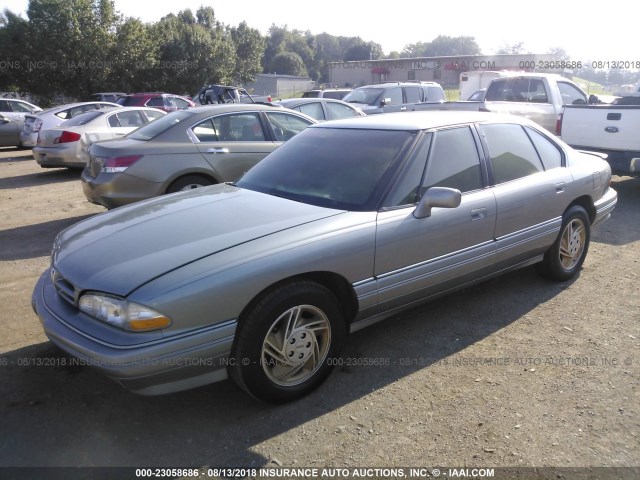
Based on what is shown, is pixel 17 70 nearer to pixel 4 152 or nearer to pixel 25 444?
pixel 4 152

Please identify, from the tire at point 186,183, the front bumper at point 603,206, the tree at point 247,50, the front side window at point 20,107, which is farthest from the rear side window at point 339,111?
the tree at point 247,50

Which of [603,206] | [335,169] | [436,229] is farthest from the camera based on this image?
[603,206]

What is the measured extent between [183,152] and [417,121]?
3.45 m

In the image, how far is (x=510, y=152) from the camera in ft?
14.4

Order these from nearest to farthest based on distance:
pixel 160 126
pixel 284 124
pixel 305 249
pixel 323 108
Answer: pixel 305 249
pixel 160 126
pixel 284 124
pixel 323 108

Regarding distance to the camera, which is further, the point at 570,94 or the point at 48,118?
the point at 48,118

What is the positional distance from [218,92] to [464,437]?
16865 millimetres

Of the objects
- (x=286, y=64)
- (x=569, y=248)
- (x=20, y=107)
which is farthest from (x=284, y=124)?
(x=286, y=64)

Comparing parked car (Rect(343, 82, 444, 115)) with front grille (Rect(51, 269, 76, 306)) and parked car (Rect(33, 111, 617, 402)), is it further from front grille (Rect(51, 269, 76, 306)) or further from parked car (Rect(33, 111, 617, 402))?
front grille (Rect(51, 269, 76, 306))

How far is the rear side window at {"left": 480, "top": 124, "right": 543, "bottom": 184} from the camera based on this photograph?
4.25 metres

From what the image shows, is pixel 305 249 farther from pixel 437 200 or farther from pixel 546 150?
pixel 546 150

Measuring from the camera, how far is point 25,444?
111 inches

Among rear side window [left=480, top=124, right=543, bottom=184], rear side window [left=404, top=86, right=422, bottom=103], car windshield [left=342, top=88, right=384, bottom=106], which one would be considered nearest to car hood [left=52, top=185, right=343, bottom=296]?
rear side window [left=480, top=124, right=543, bottom=184]

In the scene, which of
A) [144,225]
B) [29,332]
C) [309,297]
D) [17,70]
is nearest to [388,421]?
[309,297]
